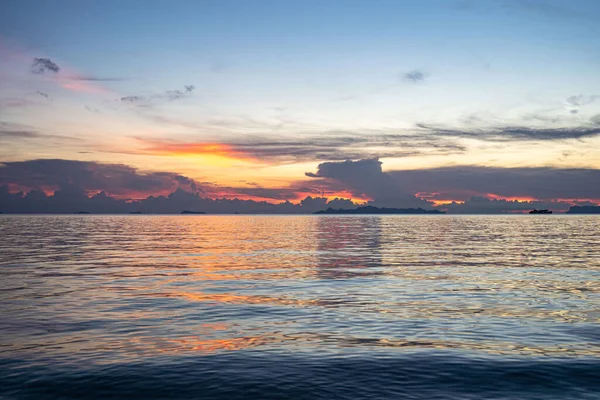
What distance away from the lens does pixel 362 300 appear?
29156 millimetres

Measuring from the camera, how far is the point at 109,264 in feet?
159

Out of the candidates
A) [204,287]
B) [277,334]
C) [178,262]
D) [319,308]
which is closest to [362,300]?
[319,308]

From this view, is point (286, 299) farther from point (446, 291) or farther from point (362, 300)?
point (446, 291)

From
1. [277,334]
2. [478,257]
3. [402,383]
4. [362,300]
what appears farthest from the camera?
[478,257]

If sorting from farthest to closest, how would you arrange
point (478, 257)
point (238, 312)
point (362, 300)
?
point (478, 257), point (362, 300), point (238, 312)

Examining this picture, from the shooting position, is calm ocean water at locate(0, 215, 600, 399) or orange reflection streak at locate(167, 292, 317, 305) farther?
orange reflection streak at locate(167, 292, 317, 305)

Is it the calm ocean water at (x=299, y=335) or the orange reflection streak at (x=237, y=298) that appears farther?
the orange reflection streak at (x=237, y=298)

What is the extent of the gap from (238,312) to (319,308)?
4.31 m

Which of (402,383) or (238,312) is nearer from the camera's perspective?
(402,383)

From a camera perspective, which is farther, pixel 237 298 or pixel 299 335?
pixel 237 298

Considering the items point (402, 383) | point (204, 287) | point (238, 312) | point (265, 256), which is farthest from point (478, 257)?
point (402, 383)

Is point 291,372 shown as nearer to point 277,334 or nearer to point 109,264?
point 277,334

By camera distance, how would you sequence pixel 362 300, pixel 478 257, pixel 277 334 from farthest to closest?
1. pixel 478 257
2. pixel 362 300
3. pixel 277 334

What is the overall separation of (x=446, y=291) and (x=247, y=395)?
69.0ft
